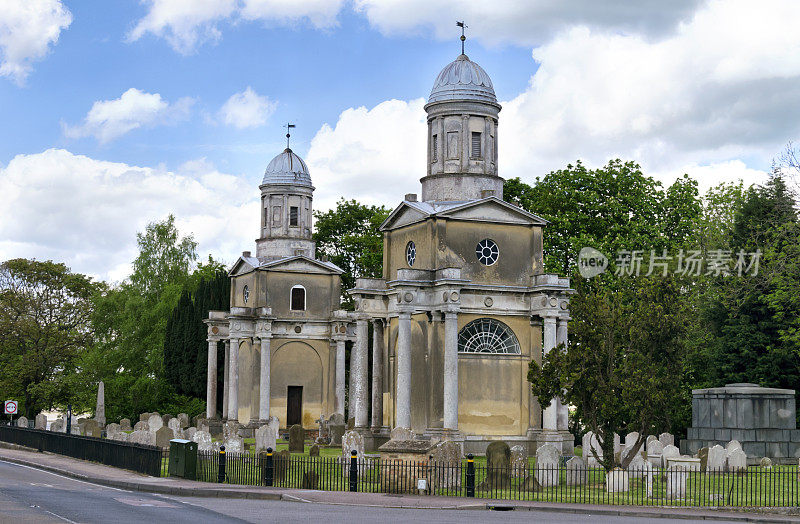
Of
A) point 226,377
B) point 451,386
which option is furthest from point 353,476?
point 226,377

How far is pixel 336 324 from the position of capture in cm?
5434

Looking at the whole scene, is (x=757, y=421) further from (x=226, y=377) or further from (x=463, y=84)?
(x=226, y=377)

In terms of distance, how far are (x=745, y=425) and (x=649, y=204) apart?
15948 mm

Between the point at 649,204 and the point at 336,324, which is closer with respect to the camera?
the point at 649,204

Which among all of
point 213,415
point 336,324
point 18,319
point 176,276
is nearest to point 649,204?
point 336,324

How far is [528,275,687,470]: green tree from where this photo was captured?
27125 millimetres

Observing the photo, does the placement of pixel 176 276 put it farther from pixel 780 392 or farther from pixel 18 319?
pixel 780 392

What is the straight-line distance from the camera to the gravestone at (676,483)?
918 inches

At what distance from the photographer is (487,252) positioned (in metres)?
37.1

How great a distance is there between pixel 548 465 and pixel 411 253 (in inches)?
546

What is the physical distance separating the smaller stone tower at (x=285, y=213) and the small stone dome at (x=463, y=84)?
17851 millimetres

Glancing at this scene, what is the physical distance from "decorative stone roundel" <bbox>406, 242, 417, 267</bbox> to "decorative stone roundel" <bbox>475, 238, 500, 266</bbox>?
2578 mm

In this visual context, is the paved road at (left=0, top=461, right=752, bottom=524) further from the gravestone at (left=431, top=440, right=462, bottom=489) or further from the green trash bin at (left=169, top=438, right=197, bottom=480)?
the gravestone at (left=431, top=440, right=462, bottom=489)

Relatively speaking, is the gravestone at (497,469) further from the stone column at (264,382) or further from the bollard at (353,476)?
the stone column at (264,382)
